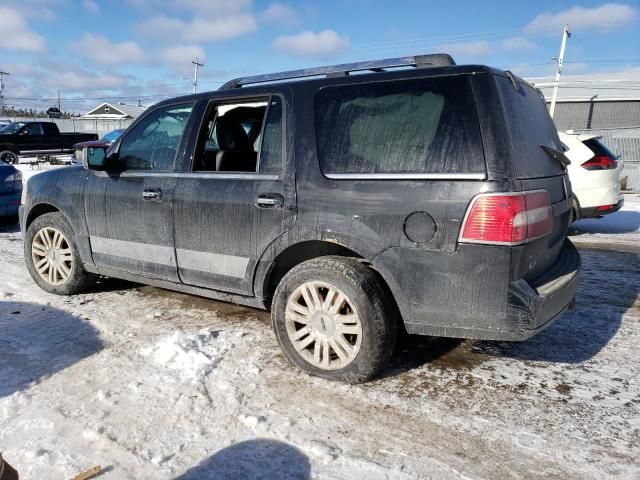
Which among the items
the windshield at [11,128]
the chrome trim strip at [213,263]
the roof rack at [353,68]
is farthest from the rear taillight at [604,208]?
the windshield at [11,128]

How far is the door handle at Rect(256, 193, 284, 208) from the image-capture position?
3277mm

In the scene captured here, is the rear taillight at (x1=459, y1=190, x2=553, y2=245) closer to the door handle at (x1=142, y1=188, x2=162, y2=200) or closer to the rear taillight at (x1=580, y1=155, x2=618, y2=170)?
the door handle at (x1=142, y1=188, x2=162, y2=200)

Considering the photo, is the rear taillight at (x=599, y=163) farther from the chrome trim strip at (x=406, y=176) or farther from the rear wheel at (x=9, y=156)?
the rear wheel at (x=9, y=156)

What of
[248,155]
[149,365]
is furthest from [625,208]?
[149,365]

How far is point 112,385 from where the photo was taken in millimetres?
3059

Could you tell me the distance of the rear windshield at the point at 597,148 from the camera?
7895 millimetres

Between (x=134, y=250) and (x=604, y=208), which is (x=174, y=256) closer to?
(x=134, y=250)

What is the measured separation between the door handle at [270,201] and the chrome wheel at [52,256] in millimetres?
2381

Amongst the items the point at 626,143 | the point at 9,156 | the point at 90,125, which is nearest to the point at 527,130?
the point at 626,143

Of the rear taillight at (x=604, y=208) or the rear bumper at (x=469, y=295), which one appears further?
the rear taillight at (x=604, y=208)

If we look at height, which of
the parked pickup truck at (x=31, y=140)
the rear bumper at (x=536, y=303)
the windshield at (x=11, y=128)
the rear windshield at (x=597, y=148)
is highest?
the windshield at (x=11, y=128)

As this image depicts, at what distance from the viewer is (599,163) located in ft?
25.6

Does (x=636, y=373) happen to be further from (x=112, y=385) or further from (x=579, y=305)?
(x=112, y=385)

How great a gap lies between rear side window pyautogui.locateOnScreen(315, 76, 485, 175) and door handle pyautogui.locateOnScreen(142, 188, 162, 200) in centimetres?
148
